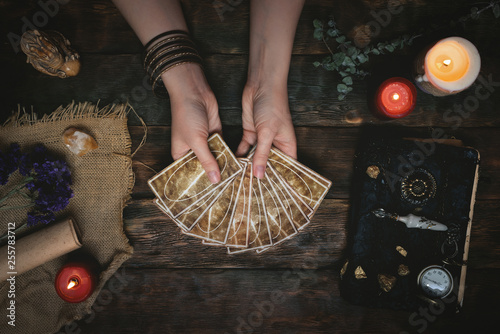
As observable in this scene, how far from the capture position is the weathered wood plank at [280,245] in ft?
5.05

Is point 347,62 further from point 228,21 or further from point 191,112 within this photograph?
point 191,112

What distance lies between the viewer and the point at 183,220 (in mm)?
1348

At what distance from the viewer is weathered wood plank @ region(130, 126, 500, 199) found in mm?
1525

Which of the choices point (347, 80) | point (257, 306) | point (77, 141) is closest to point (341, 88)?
point (347, 80)

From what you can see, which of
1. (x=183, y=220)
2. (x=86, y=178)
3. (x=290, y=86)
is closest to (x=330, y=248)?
(x=183, y=220)

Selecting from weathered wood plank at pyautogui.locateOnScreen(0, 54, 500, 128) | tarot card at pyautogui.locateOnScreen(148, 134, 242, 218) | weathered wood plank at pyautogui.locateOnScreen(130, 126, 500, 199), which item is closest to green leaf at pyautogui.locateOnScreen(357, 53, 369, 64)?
weathered wood plank at pyautogui.locateOnScreen(0, 54, 500, 128)

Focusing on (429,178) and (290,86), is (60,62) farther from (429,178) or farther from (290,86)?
(429,178)

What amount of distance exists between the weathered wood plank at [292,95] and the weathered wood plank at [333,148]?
0.14ft

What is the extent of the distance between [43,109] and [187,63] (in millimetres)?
847

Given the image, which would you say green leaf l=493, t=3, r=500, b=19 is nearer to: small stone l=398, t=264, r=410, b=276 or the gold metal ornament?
small stone l=398, t=264, r=410, b=276

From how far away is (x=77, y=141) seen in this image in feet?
4.71

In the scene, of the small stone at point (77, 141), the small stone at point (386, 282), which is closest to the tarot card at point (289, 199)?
the small stone at point (386, 282)

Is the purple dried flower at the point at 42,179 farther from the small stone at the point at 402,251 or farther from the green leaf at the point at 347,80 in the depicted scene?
the small stone at the point at 402,251

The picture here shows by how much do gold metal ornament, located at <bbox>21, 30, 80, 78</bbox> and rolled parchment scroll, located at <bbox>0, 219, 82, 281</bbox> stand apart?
0.78 m
